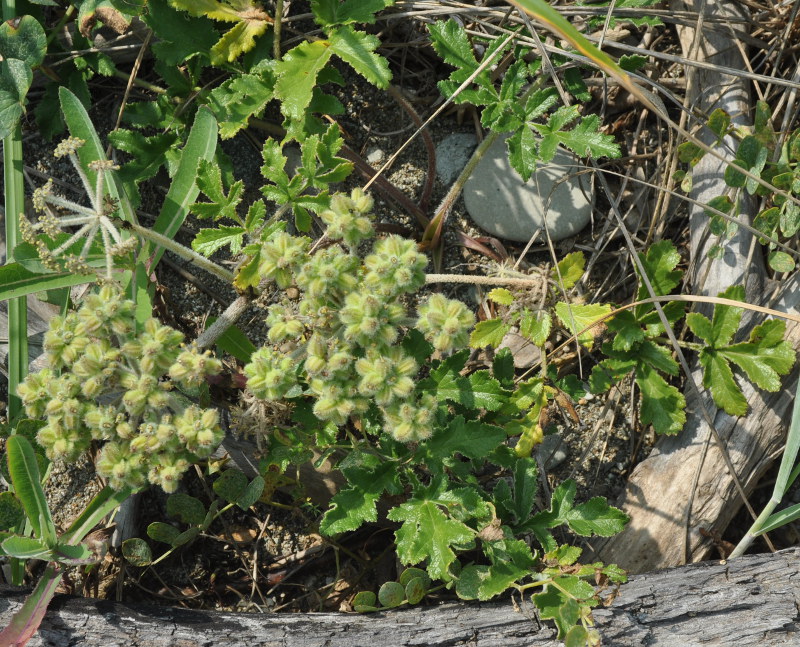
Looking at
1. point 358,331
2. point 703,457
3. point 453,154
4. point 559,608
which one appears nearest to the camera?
point 358,331

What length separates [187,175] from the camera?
335cm

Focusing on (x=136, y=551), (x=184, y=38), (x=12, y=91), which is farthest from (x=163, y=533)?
(x=184, y=38)

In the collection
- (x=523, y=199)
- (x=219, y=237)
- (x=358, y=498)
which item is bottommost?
(x=358, y=498)

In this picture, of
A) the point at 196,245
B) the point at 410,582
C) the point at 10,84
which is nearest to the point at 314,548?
the point at 410,582

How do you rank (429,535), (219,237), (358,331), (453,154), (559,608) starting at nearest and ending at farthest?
(358,331)
(559,608)
(429,535)
(219,237)
(453,154)

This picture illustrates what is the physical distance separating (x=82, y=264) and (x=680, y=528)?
2832mm

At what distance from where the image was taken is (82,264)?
2.82 m

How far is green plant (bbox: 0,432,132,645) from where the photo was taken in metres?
2.67

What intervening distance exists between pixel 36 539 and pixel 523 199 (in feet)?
8.89

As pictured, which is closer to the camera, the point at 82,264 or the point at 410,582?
the point at 82,264

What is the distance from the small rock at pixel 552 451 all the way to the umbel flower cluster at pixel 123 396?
183 cm

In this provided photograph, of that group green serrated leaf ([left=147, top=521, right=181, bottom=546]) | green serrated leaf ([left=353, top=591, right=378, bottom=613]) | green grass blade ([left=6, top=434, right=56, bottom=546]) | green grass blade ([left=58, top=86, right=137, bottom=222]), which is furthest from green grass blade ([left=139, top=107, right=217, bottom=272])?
green serrated leaf ([left=353, top=591, right=378, bottom=613])

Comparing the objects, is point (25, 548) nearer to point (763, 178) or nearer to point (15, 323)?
point (15, 323)

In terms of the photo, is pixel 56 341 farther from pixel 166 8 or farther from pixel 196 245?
pixel 166 8
